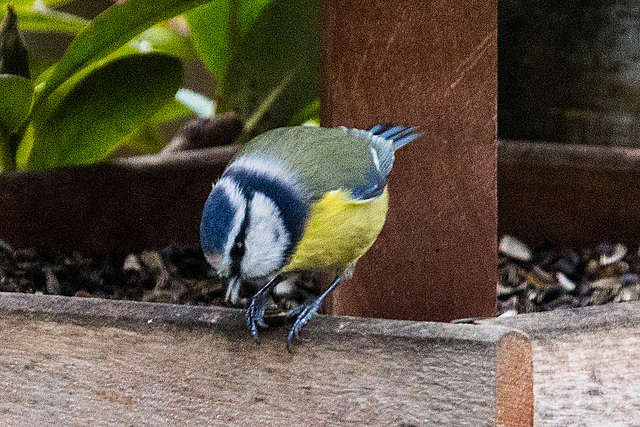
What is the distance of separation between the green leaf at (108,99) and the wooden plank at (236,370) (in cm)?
46

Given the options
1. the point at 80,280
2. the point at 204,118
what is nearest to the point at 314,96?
the point at 204,118

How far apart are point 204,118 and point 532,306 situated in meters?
0.73

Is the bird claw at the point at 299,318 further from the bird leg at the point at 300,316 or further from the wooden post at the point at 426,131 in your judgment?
the wooden post at the point at 426,131

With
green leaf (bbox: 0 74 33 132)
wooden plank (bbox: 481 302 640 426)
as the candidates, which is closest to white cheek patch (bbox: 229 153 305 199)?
wooden plank (bbox: 481 302 640 426)

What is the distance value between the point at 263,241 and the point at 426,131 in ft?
0.88

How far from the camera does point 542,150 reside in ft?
3.81

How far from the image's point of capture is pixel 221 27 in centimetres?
131

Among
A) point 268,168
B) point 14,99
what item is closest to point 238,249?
point 268,168

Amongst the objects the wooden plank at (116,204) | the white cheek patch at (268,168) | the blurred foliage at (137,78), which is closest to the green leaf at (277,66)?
the blurred foliage at (137,78)

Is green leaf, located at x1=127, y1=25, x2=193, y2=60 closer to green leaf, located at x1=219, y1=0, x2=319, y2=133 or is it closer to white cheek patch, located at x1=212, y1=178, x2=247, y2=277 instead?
green leaf, located at x1=219, y1=0, x2=319, y2=133

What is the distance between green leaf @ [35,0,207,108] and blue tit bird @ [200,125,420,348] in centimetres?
27

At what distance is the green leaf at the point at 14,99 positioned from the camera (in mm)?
977

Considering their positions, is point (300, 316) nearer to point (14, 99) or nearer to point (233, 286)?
point (233, 286)

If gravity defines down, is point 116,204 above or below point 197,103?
below
